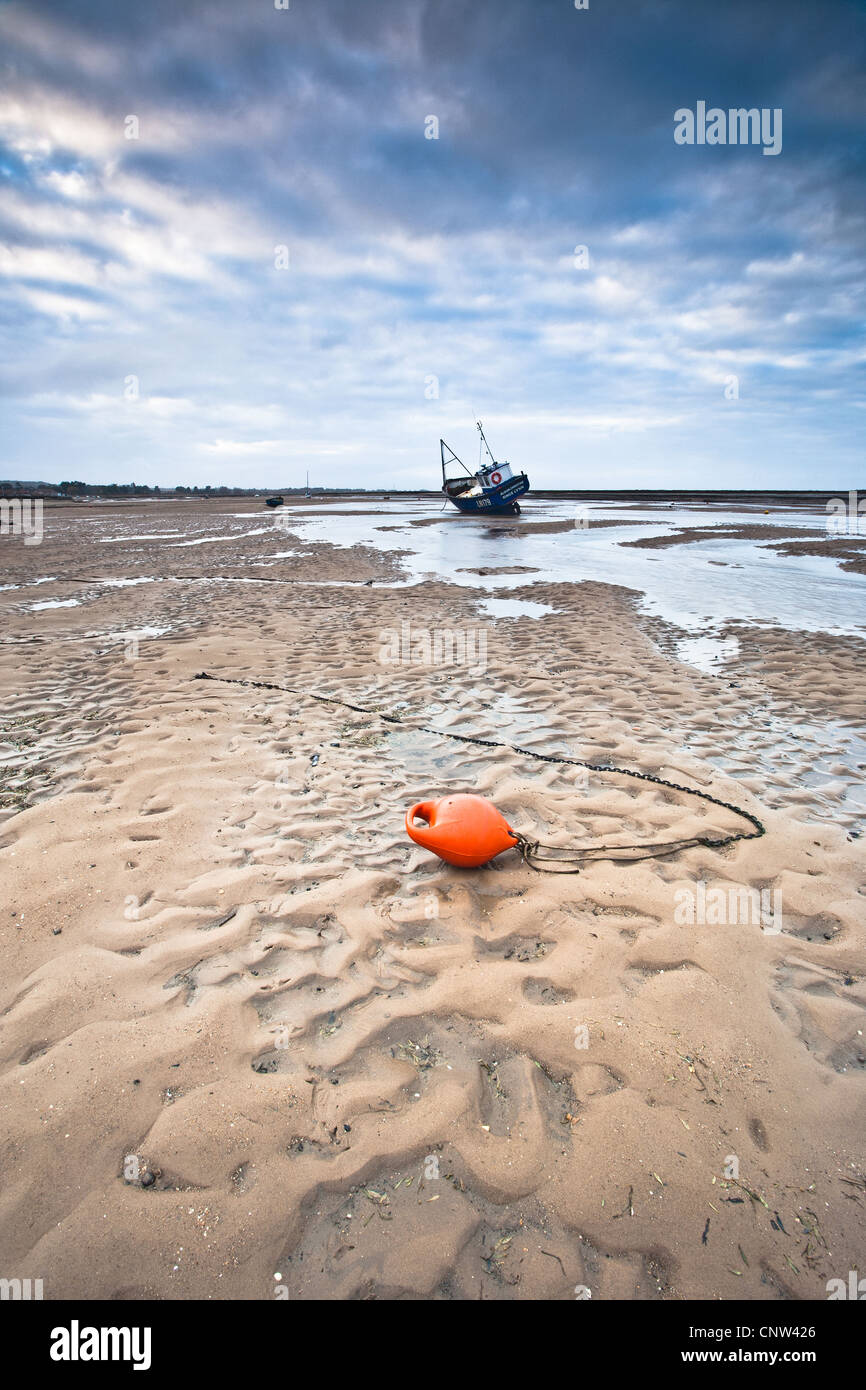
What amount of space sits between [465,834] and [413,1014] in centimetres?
114

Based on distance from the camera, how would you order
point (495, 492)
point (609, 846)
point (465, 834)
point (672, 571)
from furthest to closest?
point (495, 492), point (672, 571), point (609, 846), point (465, 834)

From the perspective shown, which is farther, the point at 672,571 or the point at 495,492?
the point at 495,492

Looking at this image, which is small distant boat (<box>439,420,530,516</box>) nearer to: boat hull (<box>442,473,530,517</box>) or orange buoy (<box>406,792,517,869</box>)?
boat hull (<box>442,473,530,517</box>)

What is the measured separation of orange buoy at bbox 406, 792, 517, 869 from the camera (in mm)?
3609

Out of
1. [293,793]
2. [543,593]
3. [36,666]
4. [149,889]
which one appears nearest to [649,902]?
[293,793]

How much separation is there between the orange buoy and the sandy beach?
0.17 m

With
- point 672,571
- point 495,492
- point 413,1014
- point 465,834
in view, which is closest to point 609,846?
point 465,834

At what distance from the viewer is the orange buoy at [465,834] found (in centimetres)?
361

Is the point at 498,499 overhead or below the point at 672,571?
overhead

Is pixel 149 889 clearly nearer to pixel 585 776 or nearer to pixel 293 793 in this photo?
pixel 293 793

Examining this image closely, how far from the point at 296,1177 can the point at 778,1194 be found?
1715 millimetres

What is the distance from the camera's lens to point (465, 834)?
3.62 meters

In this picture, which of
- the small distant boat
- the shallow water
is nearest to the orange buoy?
the shallow water

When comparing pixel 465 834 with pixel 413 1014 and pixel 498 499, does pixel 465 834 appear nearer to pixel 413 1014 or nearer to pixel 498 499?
pixel 413 1014
